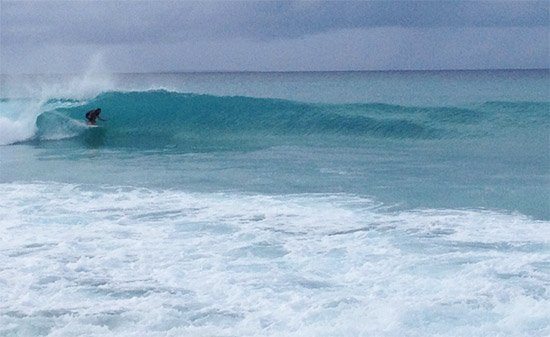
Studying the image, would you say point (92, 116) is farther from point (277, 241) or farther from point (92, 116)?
point (277, 241)

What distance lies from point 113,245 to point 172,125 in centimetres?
1159

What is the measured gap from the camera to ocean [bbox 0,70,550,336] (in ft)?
13.8

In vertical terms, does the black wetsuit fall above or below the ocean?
above

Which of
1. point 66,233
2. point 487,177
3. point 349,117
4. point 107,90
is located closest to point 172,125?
point 107,90

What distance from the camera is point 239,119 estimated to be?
56.6 feet

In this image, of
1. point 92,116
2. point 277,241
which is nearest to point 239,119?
point 92,116

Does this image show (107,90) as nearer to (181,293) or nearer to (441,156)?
(441,156)

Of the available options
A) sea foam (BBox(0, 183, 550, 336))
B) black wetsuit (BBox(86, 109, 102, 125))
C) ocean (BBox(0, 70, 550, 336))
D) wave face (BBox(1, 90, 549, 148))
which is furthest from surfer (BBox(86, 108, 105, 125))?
sea foam (BBox(0, 183, 550, 336))

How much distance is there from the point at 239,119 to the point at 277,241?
11.6 meters

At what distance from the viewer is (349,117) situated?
55.0 ft

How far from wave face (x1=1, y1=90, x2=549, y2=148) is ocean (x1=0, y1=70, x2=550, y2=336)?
235 cm

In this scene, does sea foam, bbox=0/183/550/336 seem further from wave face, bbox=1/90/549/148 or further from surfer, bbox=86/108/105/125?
surfer, bbox=86/108/105/125

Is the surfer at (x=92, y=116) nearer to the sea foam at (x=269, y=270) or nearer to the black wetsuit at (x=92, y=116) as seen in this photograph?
the black wetsuit at (x=92, y=116)

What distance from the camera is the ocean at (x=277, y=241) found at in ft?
13.8
